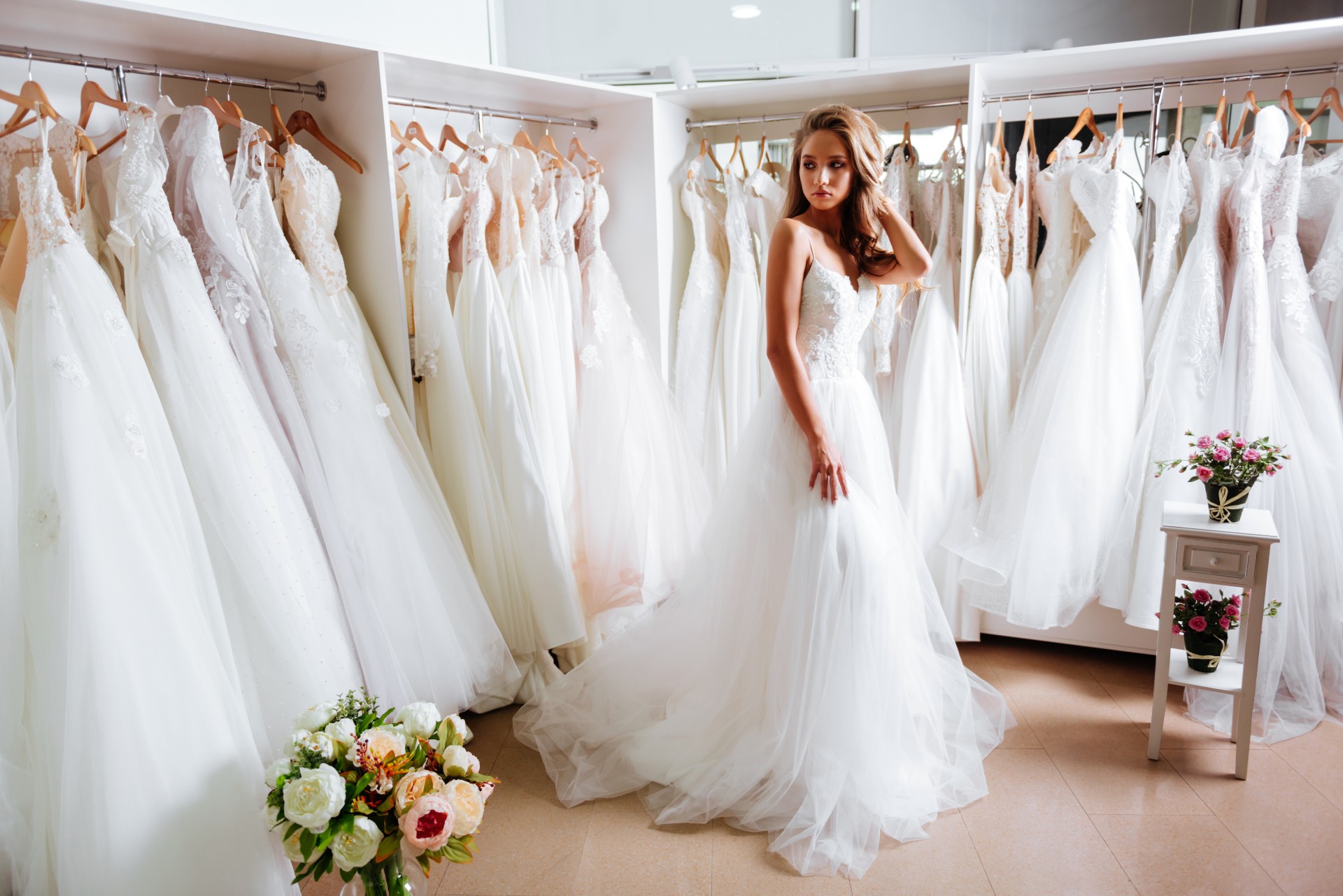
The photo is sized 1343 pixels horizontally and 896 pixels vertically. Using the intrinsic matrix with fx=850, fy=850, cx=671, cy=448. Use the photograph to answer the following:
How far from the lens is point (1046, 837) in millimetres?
2033

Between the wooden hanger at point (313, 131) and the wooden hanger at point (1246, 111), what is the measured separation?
2609 millimetres

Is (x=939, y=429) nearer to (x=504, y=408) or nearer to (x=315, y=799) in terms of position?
(x=504, y=408)

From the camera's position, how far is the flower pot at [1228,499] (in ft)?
7.03

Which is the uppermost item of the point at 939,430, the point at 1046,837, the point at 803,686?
the point at 939,430

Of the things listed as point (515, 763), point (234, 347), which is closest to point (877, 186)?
point (234, 347)

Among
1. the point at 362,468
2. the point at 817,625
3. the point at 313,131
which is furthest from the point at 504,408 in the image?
the point at 817,625

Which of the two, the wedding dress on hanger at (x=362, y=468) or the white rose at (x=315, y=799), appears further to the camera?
the wedding dress on hanger at (x=362, y=468)

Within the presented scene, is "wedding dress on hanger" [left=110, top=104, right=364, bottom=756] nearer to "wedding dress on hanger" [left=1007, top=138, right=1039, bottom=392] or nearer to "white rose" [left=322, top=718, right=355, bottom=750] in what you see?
"white rose" [left=322, top=718, right=355, bottom=750]

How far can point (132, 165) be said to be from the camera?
6.43ft

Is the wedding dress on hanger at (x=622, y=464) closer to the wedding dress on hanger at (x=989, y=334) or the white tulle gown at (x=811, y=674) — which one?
the white tulle gown at (x=811, y=674)

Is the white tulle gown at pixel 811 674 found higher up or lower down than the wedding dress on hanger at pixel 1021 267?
lower down

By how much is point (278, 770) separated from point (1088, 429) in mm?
2356

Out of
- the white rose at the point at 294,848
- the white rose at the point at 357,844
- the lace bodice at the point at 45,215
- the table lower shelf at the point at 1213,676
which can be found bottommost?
the table lower shelf at the point at 1213,676

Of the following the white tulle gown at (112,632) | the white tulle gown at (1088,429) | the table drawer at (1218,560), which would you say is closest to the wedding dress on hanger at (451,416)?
the white tulle gown at (112,632)
